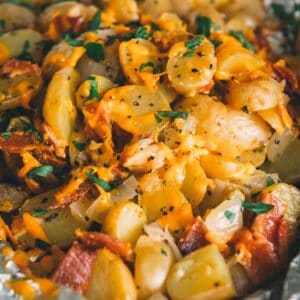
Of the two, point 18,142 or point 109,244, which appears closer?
point 109,244

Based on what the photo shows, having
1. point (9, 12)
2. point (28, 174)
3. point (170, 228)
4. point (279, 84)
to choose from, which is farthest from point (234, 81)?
point (9, 12)

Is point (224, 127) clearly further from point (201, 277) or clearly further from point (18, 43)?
point (18, 43)

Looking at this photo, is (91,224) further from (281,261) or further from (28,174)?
(281,261)

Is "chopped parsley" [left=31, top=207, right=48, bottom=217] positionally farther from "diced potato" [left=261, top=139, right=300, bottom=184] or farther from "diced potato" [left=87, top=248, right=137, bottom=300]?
"diced potato" [left=261, top=139, right=300, bottom=184]

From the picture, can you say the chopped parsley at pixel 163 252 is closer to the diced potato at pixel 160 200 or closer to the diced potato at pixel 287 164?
the diced potato at pixel 160 200

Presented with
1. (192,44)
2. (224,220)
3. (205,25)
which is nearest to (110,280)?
(224,220)

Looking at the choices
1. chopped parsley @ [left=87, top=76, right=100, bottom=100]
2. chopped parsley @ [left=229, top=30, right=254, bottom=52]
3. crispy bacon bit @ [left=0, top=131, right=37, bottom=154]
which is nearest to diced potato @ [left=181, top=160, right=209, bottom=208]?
chopped parsley @ [left=87, top=76, right=100, bottom=100]
